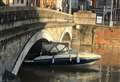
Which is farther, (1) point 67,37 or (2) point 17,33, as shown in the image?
(1) point 67,37

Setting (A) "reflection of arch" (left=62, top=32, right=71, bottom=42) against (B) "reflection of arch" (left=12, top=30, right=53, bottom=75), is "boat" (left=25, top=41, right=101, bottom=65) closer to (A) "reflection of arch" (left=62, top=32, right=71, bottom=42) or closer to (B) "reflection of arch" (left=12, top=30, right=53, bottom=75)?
(B) "reflection of arch" (left=12, top=30, right=53, bottom=75)

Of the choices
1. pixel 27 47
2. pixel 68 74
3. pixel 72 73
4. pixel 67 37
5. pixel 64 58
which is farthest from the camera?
pixel 67 37

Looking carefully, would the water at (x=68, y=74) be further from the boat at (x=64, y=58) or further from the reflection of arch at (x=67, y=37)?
the reflection of arch at (x=67, y=37)

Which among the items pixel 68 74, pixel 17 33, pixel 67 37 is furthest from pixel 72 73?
pixel 67 37

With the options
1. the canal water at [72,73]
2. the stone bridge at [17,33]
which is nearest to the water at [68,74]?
the canal water at [72,73]

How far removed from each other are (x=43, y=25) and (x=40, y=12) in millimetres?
1669

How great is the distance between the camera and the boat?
177 ft

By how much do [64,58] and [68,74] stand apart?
12.6 feet

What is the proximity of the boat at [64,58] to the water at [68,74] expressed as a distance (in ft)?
2.21

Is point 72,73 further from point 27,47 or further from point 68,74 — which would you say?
point 27,47

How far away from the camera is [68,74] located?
50.9 m

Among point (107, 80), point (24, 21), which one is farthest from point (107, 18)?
point (24, 21)

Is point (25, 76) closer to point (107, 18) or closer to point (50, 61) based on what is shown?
point (50, 61)

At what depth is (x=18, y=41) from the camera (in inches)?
1289
